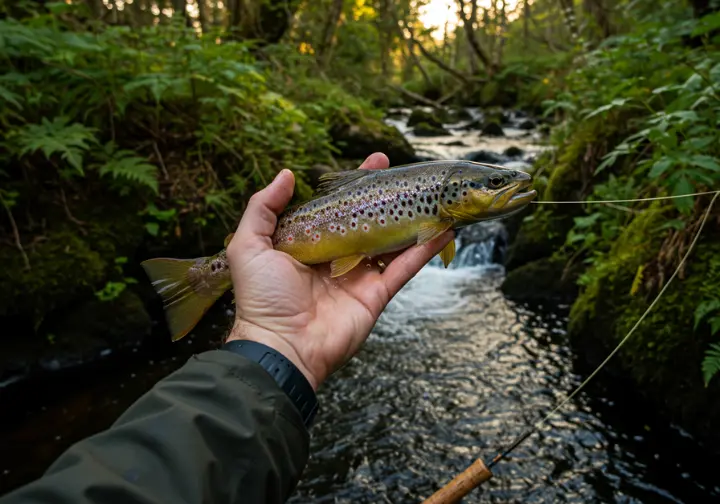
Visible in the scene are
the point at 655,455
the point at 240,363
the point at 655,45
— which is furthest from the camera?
the point at 655,45

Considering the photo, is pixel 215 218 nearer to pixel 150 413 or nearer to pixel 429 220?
pixel 429 220

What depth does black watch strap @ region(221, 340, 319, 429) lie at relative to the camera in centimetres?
186

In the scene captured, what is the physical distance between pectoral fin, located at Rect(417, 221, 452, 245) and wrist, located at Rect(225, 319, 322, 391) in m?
0.87

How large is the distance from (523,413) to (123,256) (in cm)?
522

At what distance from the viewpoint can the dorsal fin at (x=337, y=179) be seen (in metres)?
2.77

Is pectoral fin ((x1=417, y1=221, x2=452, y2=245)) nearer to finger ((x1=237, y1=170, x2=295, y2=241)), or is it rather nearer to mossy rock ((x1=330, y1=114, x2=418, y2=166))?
finger ((x1=237, y1=170, x2=295, y2=241))

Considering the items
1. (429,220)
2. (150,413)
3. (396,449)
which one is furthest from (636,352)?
(150,413)

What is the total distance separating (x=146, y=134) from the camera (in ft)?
23.3

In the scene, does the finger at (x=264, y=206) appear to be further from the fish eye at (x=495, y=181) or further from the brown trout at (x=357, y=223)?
the fish eye at (x=495, y=181)

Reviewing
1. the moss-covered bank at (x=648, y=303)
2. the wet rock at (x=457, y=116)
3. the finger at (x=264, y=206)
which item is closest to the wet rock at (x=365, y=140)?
the moss-covered bank at (x=648, y=303)

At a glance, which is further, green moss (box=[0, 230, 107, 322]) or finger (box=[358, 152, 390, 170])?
green moss (box=[0, 230, 107, 322])

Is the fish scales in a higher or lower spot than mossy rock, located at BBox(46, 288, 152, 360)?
higher

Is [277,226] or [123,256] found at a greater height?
[277,226]

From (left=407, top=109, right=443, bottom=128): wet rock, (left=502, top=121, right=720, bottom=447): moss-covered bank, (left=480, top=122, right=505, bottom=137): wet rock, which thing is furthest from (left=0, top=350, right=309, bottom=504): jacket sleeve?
(left=407, top=109, right=443, bottom=128): wet rock
